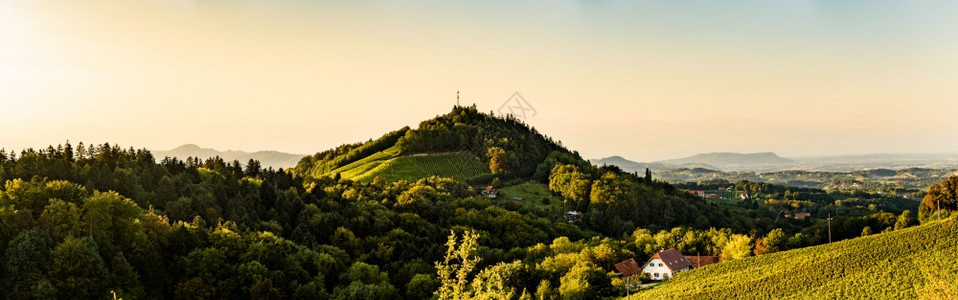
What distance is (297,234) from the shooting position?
238 ft

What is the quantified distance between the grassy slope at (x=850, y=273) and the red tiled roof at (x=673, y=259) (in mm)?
12984

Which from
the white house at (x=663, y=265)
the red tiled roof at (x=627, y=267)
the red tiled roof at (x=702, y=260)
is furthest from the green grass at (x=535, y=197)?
the red tiled roof at (x=627, y=267)

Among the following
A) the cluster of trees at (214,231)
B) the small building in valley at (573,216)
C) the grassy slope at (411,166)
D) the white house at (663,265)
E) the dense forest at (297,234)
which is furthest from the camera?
the grassy slope at (411,166)

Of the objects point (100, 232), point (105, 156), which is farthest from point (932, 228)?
point (105, 156)

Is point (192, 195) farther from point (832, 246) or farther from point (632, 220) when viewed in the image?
point (632, 220)

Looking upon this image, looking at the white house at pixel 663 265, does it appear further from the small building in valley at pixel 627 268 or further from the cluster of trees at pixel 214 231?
the cluster of trees at pixel 214 231

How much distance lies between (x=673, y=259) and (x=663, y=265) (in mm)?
2405

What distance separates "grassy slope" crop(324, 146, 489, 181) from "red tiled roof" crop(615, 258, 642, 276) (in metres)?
69.8

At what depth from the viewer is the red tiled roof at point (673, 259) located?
7645 centimetres

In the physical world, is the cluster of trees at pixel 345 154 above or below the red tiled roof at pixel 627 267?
above

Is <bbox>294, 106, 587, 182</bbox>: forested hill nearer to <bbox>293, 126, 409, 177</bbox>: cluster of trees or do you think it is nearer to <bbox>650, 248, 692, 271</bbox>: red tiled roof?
<bbox>293, 126, 409, 177</bbox>: cluster of trees

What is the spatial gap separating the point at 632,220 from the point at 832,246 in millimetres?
62700

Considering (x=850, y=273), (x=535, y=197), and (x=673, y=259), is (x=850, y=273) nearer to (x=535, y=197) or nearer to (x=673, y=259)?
(x=673, y=259)

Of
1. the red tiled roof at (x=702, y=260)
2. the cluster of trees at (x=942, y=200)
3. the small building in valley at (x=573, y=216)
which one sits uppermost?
the cluster of trees at (x=942, y=200)
